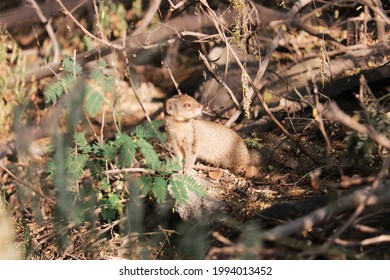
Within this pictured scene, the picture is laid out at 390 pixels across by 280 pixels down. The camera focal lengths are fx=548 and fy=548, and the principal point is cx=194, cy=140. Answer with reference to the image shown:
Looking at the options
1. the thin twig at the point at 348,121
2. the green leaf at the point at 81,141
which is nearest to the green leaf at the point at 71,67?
the green leaf at the point at 81,141

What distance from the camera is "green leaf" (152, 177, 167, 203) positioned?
12.8ft

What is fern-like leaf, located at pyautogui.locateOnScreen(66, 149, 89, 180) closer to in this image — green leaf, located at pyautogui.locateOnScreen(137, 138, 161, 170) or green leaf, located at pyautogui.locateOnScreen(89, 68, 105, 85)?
green leaf, located at pyautogui.locateOnScreen(137, 138, 161, 170)

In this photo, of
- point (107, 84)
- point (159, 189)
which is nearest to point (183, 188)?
point (159, 189)

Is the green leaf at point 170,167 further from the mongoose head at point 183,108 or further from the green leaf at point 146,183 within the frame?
the mongoose head at point 183,108

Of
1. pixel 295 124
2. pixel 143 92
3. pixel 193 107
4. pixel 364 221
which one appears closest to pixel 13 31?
pixel 143 92

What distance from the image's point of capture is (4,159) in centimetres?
616

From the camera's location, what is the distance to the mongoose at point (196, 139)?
5121mm

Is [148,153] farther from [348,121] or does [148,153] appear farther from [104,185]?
[348,121]

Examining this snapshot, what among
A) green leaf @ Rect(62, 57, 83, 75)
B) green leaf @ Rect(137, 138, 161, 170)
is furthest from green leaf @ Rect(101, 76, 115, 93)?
green leaf @ Rect(137, 138, 161, 170)

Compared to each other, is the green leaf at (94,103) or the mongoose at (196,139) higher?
the green leaf at (94,103)

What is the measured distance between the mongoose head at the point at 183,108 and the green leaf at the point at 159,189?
4.00 feet

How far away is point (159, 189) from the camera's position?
12.8 ft

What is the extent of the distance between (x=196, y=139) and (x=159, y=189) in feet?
4.63

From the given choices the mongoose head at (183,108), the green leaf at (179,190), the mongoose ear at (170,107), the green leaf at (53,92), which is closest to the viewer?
the green leaf at (179,190)
